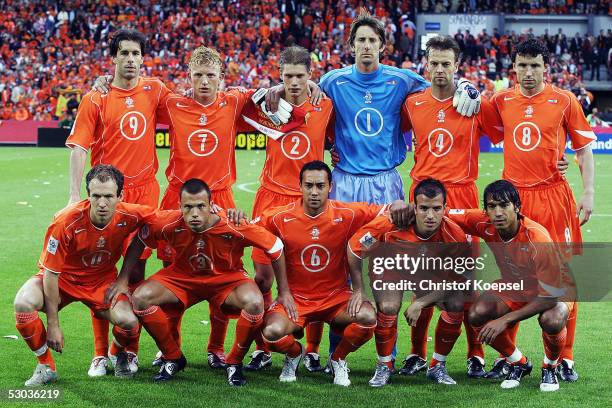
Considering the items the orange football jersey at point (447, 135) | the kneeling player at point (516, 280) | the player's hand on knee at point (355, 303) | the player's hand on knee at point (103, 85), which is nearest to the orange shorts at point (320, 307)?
the player's hand on knee at point (355, 303)

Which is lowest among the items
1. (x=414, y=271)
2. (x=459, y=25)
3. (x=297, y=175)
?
(x=414, y=271)

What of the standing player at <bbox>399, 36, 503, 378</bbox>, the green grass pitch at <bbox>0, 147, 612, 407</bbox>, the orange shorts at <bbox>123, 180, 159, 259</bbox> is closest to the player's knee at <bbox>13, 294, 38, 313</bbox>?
the green grass pitch at <bbox>0, 147, 612, 407</bbox>

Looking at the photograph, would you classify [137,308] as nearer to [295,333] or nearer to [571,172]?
[295,333]

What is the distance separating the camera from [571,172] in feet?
66.8

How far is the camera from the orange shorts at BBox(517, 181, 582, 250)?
6.25 m

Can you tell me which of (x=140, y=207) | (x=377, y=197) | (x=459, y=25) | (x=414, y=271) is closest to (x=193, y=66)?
(x=140, y=207)

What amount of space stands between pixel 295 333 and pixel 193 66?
6.11ft

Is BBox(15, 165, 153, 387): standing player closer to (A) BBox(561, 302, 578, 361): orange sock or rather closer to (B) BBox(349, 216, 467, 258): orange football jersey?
(B) BBox(349, 216, 467, 258): orange football jersey

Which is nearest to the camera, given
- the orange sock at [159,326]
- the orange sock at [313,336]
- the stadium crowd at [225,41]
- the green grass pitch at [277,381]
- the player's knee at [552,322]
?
the green grass pitch at [277,381]

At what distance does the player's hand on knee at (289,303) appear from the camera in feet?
19.3

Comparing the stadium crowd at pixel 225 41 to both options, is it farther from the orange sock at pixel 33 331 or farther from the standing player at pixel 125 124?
the orange sock at pixel 33 331

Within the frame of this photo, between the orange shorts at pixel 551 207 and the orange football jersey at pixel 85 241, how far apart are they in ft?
7.73

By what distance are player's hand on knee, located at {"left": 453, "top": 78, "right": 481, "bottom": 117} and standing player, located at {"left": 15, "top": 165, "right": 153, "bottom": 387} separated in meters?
2.08

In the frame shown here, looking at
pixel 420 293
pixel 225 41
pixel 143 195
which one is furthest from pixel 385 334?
pixel 225 41
